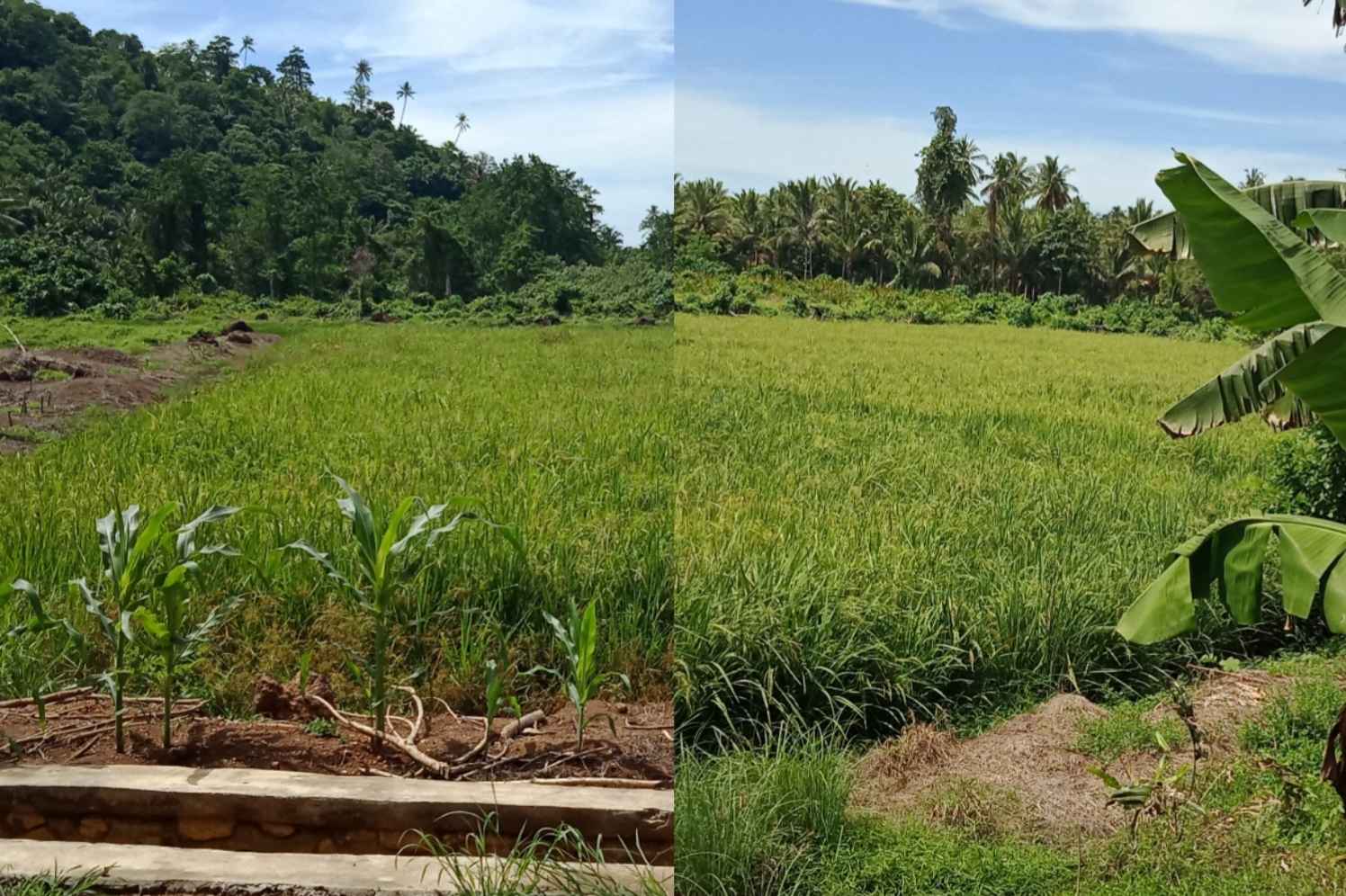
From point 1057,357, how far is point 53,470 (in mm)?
3251

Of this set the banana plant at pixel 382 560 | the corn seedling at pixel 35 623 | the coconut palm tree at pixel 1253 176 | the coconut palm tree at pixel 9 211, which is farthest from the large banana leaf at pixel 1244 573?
the coconut palm tree at pixel 9 211

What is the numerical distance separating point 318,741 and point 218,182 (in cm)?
210

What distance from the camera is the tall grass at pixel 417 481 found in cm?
369

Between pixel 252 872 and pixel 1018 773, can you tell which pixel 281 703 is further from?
pixel 1018 773

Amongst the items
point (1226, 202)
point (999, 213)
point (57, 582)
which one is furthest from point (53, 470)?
point (1226, 202)

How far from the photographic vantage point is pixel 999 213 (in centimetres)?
321

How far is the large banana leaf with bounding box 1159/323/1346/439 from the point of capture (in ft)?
9.36

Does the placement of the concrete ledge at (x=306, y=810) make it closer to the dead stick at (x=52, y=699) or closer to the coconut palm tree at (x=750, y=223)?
the dead stick at (x=52, y=699)

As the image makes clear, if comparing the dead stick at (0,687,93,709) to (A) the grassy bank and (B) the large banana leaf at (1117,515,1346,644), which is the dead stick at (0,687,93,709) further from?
(B) the large banana leaf at (1117,515,1346,644)

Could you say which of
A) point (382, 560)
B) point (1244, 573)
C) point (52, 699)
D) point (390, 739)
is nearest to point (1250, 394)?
point (1244, 573)

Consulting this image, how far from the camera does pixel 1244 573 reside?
2361mm

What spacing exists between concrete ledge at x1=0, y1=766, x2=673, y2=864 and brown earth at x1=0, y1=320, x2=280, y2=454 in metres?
1.49

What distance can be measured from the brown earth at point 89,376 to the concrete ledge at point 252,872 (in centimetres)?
179

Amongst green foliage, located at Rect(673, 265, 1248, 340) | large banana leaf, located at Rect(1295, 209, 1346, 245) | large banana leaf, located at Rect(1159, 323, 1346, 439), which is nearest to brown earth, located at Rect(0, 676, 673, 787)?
green foliage, located at Rect(673, 265, 1248, 340)
